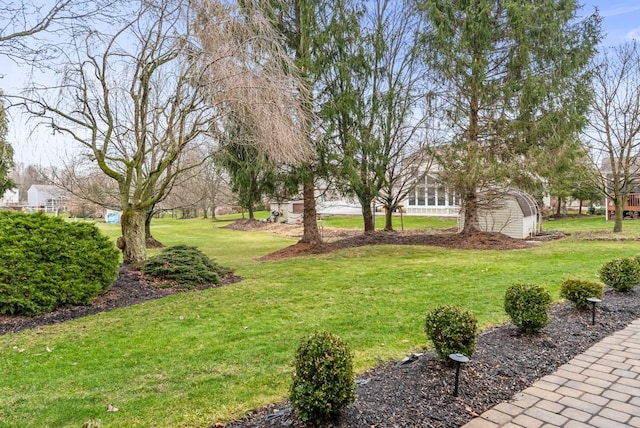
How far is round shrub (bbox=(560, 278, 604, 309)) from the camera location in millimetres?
4613

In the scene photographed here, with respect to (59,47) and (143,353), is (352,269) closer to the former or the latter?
(143,353)

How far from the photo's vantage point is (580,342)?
388cm

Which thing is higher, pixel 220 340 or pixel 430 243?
pixel 430 243

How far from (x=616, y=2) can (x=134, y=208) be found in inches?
524

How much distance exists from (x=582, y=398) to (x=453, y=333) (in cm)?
95

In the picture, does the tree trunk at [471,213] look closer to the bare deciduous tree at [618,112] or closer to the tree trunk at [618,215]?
the bare deciduous tree at [618,112]

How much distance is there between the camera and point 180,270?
24.8 ft

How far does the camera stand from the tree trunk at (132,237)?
8133mm

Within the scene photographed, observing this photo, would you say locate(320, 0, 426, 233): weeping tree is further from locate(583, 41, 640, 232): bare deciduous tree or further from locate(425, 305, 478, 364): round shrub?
Result: locate(425, 305, 478, 364): round shrub

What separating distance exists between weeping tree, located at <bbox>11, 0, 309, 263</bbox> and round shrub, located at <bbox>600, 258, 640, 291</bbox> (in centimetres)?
543

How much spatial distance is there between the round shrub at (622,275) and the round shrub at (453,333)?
12.9 ft

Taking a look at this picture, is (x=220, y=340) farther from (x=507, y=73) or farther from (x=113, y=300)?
(x=507, y=73)

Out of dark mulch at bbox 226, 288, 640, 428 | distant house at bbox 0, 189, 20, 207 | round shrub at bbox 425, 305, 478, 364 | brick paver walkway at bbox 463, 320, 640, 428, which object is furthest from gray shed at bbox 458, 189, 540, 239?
distant house at bbox 0, 189, 20, 207

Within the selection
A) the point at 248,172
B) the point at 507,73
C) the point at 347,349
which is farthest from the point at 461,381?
the point at 507,73
